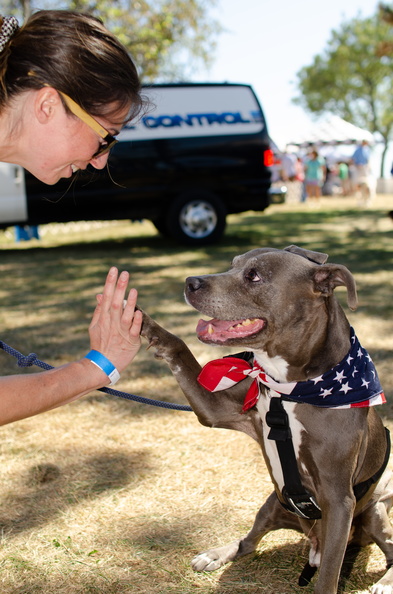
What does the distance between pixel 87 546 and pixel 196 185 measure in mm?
8823

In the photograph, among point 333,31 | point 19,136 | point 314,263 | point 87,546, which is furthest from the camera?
point 333,31

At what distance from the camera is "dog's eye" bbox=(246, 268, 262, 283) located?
9.05 ft

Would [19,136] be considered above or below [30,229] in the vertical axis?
above

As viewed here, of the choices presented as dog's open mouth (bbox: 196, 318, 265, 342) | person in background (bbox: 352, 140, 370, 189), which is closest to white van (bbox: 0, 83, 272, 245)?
dog's open mouth (bbox: 196, 318, 265, 342)

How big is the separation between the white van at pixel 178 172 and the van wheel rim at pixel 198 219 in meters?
0.02

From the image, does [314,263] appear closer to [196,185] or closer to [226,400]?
[226,400]

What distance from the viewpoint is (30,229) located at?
14.0 m

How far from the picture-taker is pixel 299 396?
8.28ft

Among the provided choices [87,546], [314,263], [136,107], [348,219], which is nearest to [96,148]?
[136,107]

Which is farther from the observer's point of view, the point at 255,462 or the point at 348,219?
the point at 348,219

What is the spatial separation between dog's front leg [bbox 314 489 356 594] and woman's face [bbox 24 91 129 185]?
5.27ft

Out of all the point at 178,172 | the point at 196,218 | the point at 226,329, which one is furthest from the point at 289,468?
the point at 196,218

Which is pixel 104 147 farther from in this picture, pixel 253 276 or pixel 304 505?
pixel 304 505

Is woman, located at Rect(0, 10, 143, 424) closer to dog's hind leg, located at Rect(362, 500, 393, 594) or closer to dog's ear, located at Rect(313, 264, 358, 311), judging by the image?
dog's ear, located at Rect(313, 264, 358, 311)
